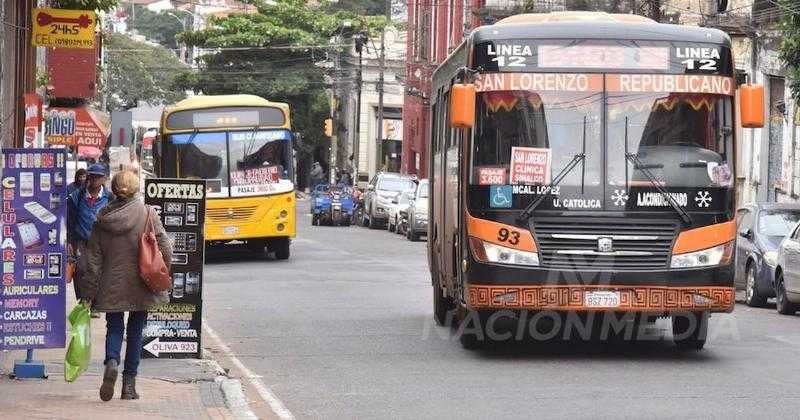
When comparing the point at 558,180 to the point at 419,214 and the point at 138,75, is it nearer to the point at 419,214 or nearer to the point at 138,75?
the point at 419,214

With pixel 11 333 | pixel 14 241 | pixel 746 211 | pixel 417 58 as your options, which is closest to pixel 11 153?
pixel 14 241

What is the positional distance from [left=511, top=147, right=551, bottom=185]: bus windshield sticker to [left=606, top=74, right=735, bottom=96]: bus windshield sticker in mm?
921

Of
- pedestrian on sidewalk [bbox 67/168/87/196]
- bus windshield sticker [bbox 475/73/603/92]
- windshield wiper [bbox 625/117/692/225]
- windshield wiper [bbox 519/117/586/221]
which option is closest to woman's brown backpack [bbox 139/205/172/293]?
windshield wiper [bbox 519/117/586/221]

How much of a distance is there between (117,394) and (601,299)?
459 cm

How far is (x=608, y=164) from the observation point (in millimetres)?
13844

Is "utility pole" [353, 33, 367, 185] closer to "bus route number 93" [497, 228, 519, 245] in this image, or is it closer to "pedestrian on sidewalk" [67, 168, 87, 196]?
"pedestrian on sidewalk" [67, 168, 87, 196]

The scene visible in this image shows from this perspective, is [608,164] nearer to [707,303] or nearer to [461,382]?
Answer: [707,303]

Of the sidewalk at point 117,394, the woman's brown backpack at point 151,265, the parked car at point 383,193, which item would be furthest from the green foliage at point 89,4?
the parked car at point 383,193

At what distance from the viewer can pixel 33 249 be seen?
11.9 m

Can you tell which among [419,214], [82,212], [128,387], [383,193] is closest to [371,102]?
[383,193]

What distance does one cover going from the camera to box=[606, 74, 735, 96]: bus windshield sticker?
14.0 metres

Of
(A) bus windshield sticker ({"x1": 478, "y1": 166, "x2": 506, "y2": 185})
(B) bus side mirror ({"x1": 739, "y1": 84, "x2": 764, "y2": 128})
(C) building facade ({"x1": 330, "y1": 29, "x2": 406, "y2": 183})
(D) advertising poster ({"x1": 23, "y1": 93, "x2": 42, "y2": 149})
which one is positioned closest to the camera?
(B) bus side mirror ({"x1": 739, "y1": 84, "x2": 764, "y2": 128})

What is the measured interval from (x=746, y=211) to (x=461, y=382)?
44.8 feet

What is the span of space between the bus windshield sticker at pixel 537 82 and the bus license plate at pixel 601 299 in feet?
6.23
